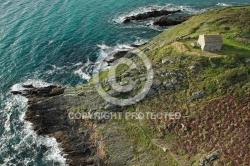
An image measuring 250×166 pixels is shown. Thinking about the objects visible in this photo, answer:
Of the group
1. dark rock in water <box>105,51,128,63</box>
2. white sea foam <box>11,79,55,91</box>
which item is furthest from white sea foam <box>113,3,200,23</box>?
white sea foam <box>11,79,55,91</box>

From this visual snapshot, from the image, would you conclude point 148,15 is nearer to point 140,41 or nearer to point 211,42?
point 140,41

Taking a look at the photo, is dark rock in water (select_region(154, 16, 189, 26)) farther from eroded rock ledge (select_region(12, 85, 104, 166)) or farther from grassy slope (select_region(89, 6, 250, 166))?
eroded rock ledge (select_region(12, 85, 104, 166))

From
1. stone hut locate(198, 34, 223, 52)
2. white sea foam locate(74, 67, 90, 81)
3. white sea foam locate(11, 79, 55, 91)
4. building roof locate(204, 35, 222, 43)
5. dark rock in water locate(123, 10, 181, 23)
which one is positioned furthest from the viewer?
dark rock in water locate(123, 10, 181, 23)

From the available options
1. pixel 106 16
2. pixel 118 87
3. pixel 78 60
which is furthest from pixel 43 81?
pixel 106 16

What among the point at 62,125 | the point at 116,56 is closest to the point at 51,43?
the point at 116,56

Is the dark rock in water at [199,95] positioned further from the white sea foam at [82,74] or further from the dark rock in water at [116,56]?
the dark rock in water at [116,56]

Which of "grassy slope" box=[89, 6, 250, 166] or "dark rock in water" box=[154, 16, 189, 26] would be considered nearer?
"grassy slope" box=[89, 6, 250, 166]

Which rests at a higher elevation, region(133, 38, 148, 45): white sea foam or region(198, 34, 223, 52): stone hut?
region(198, 34, 223, 52): stone hut
